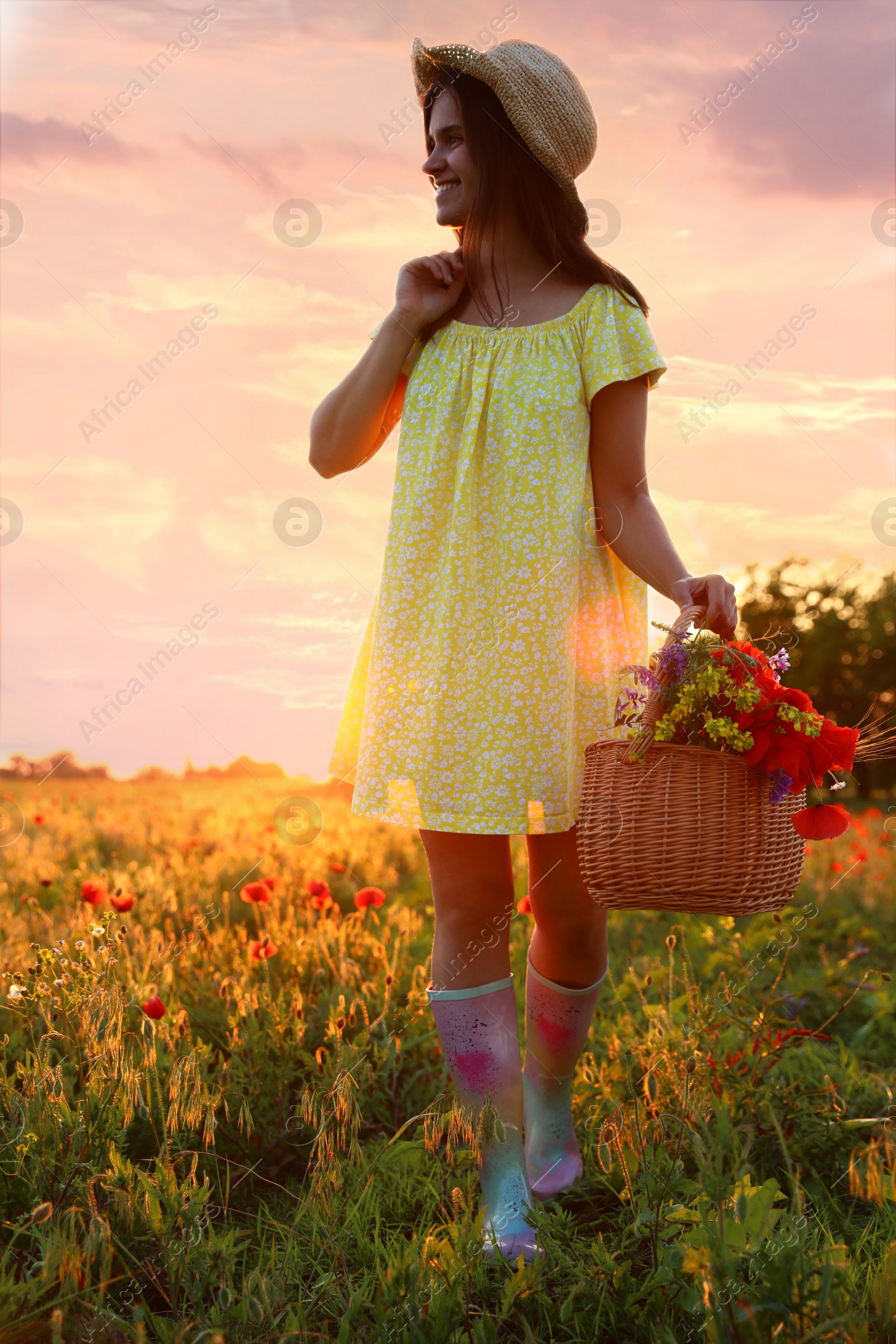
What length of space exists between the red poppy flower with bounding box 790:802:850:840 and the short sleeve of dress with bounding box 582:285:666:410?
1014mm

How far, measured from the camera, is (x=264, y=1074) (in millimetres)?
2582

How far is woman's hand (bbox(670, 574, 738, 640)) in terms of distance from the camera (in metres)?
1.94

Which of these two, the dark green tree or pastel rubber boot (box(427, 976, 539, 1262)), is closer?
pastel rubber boot (box(427, 976, 539, 1262))

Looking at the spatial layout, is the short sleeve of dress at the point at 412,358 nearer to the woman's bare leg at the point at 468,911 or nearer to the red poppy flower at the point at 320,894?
the woman's bare leg at the point at 468,911

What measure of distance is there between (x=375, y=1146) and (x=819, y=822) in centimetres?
135

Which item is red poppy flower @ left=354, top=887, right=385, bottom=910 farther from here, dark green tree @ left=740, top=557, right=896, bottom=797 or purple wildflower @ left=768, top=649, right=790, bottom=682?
dark green tree @ left=740, top=557, right=896, bottom=797

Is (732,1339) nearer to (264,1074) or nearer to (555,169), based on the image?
(264,1074)

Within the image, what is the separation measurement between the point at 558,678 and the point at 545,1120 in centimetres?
114

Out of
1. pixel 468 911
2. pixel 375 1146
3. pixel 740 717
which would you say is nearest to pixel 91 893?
pixel 375 1146

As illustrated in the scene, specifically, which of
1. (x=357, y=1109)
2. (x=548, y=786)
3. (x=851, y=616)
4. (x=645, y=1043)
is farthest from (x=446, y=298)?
(x=851, y=616)

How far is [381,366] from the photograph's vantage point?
7.46 feet

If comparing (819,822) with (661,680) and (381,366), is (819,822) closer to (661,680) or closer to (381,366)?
(661,680)

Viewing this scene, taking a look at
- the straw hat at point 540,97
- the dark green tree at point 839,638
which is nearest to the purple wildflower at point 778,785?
the straw hat at point 540,97

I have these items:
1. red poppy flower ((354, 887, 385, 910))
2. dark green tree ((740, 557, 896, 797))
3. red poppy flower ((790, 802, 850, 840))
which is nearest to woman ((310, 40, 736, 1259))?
red poppy flower ((790, 802, 850, 840))
